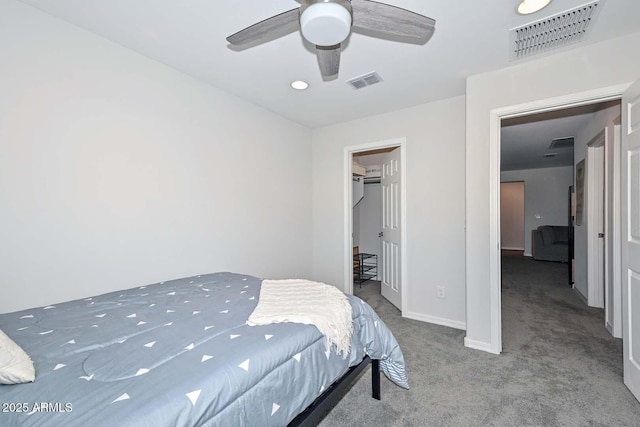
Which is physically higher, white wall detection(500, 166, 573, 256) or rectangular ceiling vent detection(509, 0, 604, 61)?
rectangular ceiling vent detection(509, 0, 604, 61)

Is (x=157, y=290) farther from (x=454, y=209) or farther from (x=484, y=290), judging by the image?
(x=454, y=209)

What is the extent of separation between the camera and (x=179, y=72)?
2.47m

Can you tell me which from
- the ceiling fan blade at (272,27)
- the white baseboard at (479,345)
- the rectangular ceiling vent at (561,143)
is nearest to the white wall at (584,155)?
the rectangular ceiling vent at (561,143)

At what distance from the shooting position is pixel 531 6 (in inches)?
66.1

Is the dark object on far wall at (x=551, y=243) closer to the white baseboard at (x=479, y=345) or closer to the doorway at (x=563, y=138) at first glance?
the doorway at (x=563, y=138)

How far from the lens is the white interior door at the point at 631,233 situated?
1798 mm

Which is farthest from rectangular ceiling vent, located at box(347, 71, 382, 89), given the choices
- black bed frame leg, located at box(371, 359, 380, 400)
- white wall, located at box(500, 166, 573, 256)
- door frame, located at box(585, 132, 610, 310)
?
white wall, located at box(500, 166, 573, 256)

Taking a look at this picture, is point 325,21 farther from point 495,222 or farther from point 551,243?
point 551,243

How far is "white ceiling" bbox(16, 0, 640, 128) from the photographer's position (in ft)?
5.62

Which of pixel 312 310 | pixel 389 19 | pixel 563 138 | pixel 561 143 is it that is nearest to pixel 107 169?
pixel 312 310

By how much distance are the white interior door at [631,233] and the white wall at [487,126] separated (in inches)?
15.0

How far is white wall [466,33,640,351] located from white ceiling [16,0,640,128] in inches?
5.9

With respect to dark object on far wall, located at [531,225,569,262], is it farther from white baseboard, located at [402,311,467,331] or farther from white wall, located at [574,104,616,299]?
white baseboard, located at [402,311,467,331]

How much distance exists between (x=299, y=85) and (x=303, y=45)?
24.7 inches
